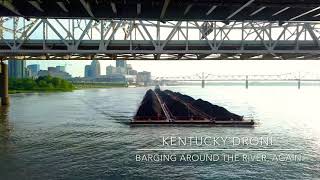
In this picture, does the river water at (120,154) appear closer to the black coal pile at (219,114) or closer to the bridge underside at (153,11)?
the black coal pile at (219,114)

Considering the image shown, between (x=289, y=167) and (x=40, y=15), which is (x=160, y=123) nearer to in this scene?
(x=289, y=167)

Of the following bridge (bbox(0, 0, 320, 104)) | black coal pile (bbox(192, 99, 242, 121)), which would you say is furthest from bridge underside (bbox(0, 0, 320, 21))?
black coal pile (bbox(192, 99, 242, 121))

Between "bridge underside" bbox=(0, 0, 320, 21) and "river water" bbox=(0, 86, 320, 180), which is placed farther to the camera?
"river water" bbox=(0, 86, 320, 180)

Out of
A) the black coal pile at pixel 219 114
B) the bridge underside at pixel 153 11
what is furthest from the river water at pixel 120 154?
the bridge underside at pixel 153 11

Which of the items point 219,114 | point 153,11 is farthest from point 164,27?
point 153,11

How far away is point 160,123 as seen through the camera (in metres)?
54.8

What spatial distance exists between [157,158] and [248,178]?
7.68m

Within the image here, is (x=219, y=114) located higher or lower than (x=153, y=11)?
lower

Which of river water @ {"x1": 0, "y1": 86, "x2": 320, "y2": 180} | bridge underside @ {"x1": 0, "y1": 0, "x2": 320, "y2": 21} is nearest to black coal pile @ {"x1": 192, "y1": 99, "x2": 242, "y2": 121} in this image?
river water @ {"x1": 0, "y1": 86, "x2": 320, "y2": 180}

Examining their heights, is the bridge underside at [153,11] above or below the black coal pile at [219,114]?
above

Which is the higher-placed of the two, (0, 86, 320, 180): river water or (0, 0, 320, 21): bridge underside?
(0, 0, 320, 21): bridge underside

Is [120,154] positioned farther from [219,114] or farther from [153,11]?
[219,114]

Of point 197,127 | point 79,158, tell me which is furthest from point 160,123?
point 79,158

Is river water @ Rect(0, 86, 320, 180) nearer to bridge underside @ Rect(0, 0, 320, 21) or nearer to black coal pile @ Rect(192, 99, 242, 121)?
black coal pile @ Rect(192, 99, 242, 121)
